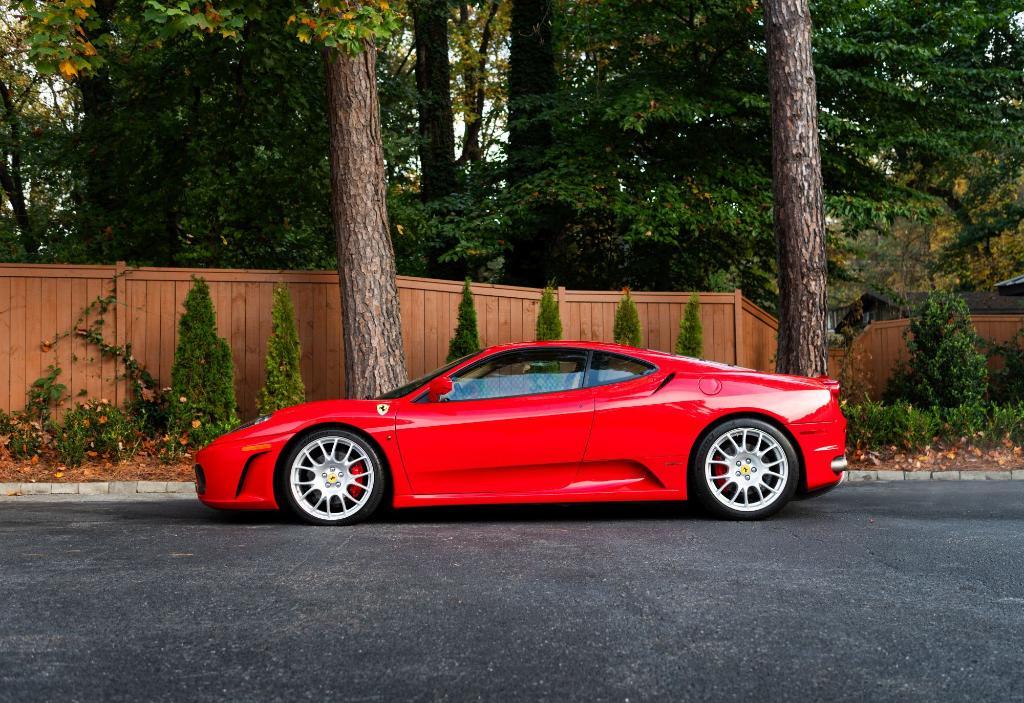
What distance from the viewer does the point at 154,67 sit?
52.2ft

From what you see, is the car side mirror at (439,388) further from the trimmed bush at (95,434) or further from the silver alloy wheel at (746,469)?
the trimmed bush at (95,434)

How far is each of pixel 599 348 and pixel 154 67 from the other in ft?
39.3

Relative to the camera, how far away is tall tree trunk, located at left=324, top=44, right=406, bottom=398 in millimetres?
10758

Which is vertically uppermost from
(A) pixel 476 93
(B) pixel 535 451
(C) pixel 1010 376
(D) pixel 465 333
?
(A) pixel 476 93

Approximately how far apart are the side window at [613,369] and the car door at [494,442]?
0.20m

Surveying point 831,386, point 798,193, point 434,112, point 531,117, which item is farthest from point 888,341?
point 831,386

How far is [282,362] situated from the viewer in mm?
11531

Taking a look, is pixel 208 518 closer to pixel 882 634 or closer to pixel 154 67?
pixel 882 634

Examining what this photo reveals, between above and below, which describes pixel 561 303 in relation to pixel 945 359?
above

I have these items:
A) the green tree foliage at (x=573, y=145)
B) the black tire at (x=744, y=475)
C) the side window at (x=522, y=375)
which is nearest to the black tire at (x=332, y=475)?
the side window at (x=522, y=375)

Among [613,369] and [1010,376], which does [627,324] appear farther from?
[613,369]

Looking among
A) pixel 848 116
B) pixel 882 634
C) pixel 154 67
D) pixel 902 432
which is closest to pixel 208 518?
pixel 882 634

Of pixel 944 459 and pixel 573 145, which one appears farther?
pixel 573 145

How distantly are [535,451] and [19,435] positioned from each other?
702 centimetres
